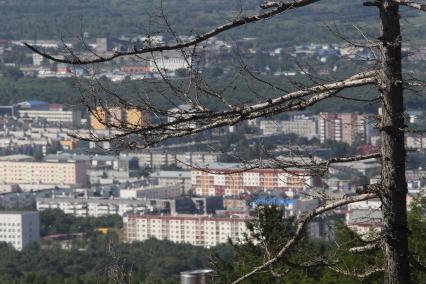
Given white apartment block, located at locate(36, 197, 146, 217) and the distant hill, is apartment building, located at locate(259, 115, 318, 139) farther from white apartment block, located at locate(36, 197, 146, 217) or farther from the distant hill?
the distant hill

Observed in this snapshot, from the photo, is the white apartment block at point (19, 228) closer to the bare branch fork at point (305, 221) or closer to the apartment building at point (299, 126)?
the apartment building at point (299, 126)

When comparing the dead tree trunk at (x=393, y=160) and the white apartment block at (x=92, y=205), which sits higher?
the dead tree trunk at (x=393, y=160)

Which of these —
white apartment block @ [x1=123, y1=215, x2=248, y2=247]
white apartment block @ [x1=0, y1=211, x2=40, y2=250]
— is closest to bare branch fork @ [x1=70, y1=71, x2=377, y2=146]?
white apartment block @ [x1=123, y1=215, x2=248, y2=247]

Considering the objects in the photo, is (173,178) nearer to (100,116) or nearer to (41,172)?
(41,172)

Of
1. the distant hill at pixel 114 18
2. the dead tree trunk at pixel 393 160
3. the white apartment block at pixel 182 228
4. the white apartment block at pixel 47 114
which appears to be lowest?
the white apartment block at pixel 182 228

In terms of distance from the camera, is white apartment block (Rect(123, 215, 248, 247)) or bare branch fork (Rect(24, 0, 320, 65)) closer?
bare branch fork (Rect(24, 0, 320, 65))

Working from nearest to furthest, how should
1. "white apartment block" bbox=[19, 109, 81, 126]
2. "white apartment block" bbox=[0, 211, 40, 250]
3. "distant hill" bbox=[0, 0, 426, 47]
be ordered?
1. "white apartment block" bbox=[0, 211, 40, 250]
2. "white apartment block" bbox=[19, 109, 81, 126]
3. "distant hill" bbox=[0, 0, 426, 47]

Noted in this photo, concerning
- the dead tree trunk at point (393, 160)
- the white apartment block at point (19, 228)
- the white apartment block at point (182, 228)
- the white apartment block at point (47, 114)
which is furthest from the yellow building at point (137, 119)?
the white apartment block at point (47, 114)
